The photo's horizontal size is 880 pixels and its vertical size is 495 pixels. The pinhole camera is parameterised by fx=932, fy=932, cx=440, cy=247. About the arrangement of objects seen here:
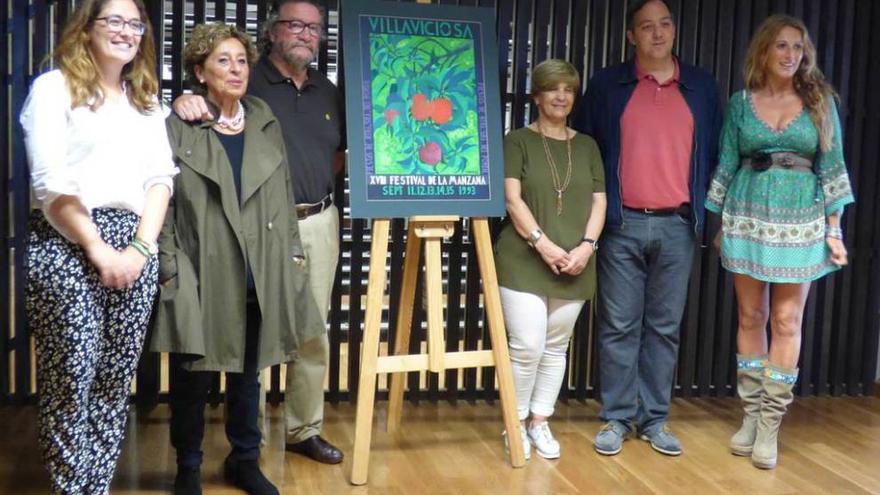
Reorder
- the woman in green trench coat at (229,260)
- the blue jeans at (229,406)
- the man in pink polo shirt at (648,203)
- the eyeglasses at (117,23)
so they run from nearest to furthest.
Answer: the eyeglasses at (117,23) → the woman in green trench coat at (229,260) → the blue jeans at (229,406) → the man in pink polo shirt at (648,203)

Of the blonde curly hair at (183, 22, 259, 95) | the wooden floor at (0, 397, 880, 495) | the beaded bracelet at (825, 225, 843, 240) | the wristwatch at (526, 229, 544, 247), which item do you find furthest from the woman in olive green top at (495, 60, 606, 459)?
the blonde curly hair at (183, 22, 259, 95)

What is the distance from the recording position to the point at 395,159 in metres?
3.22

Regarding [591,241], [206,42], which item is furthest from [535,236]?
[206,42]

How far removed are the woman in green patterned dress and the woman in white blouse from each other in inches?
80.4

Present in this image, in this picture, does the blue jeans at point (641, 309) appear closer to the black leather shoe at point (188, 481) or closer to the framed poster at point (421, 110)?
the framed poster at point (421, 110)

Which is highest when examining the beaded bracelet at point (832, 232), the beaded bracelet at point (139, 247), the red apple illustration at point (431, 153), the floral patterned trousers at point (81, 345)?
the red apple illustration at point (431, 153)

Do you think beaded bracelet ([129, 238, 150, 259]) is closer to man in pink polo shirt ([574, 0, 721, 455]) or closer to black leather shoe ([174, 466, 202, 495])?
black leather shoe ([174, 466, 202, 495])

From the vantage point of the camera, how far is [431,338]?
3299 mm

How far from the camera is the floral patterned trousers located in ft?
7.95

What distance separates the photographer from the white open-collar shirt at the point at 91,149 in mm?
2332

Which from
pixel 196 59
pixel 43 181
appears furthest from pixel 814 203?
pixel 43 181

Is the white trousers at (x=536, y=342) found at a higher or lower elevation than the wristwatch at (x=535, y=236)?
lower

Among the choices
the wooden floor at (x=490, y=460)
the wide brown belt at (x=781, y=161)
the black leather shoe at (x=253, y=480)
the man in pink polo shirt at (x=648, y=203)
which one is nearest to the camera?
the black leather shoe at (x=253, y=480)

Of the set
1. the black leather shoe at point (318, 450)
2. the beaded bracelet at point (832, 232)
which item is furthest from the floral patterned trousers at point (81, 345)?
the beaded bracelet at point (832, 232)
